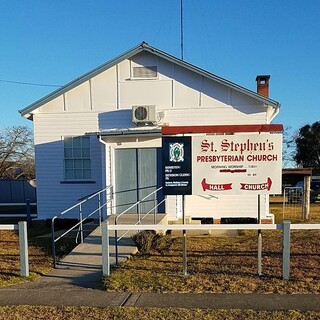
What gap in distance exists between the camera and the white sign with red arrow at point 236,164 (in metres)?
6.50

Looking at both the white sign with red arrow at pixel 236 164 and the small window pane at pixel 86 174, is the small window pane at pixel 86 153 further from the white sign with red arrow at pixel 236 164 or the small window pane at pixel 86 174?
the white sign with red arrow at pixel 236 164

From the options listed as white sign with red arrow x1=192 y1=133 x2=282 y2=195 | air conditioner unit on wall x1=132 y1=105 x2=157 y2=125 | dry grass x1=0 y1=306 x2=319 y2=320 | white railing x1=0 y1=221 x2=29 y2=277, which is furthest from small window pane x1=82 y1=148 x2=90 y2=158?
dry grass x1=0 y1=306 x2=319 y2=320

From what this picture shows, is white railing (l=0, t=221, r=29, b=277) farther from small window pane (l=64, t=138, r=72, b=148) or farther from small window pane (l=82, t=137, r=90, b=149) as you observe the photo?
small window pane (l=64, t=138, r=72, b=148)

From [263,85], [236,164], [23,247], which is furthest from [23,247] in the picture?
[263,85]

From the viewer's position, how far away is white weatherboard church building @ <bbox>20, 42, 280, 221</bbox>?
41.7 feet

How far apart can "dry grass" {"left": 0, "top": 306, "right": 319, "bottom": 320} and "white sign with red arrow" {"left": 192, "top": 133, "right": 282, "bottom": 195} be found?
7.45 ft

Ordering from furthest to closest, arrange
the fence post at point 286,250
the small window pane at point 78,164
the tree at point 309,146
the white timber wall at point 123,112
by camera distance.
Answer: the tree at point 309,146
the small window pane at point 78,164
the white timber wall at point 123,112
the fence post at point 286,250

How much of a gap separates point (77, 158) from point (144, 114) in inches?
124

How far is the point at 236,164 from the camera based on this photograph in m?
6.55

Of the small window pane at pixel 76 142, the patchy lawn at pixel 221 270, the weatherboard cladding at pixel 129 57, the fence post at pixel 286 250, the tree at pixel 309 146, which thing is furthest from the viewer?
the tree at pixel 309 146

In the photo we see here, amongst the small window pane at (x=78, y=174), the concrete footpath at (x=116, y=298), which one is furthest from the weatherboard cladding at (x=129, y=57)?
the concrete footpath at (x=116, y=298)

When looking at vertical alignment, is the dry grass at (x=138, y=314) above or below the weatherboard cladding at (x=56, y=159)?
below

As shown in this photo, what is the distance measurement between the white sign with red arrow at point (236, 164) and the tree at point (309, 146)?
3766 centimetres

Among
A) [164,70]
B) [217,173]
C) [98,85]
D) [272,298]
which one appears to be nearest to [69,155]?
[98,85]
